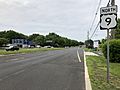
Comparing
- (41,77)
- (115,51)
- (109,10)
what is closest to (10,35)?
(115,51)

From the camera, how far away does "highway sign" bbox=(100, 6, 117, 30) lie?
11.3 meters

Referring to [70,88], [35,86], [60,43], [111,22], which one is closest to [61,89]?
[70,88]

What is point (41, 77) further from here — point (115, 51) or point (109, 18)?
point (115, 51)

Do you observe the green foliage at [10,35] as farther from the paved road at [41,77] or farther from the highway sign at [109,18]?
the highway sign at [109,18]

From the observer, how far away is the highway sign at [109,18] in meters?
11.3

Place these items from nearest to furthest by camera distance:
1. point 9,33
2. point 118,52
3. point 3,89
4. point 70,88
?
point 3,89 → point 70,88 → point 118,52 → point 9,33

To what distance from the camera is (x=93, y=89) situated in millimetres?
9789

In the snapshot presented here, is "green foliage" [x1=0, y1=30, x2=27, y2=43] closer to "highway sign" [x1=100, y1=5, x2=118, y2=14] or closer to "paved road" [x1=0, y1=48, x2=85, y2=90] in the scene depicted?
"paved road" [x1=0, y1=48, x2=85, y2=90]

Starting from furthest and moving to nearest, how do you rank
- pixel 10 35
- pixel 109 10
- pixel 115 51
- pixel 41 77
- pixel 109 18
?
pixel 10 35, pixel 115 51, pixel 41 77, pixel 109 10, pixel 109 18

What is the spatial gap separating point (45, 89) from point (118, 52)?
16278 mm

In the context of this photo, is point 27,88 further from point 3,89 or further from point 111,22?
point 111,22

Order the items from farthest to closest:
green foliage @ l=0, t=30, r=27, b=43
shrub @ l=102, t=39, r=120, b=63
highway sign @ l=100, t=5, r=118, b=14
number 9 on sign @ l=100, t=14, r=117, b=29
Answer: green foliage @ l=0, t=30, r=27, b=43, shrub @ l=102, t=39, r=120, b=63, highway sign @ l=100, t=5, r=118, b=14, number 9 on sign @ l=100, t=14, r=117, b=29

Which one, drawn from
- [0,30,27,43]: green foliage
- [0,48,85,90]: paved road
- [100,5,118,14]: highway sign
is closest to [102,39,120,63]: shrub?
[0,48,85,90]: paved road

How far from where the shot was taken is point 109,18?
11344 millimetres
